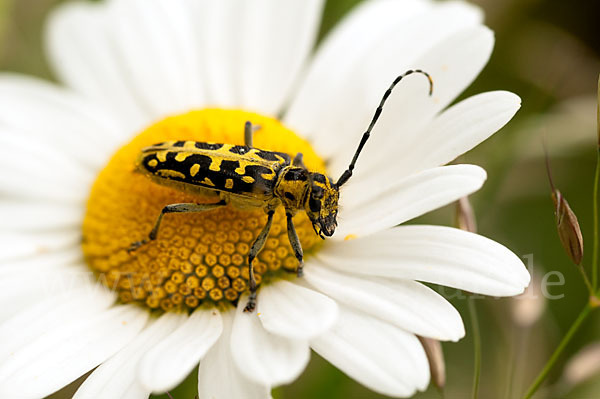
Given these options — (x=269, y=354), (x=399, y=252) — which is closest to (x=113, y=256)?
(x=269, y=354)

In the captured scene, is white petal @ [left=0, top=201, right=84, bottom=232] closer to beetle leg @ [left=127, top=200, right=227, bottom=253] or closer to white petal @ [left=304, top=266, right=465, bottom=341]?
beetle leg @ [left=127, top=200, right=227, bottom=253]

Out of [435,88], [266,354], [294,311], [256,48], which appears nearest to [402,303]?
[294,311]

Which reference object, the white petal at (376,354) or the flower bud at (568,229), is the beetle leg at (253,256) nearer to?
the white petal at (376,354)

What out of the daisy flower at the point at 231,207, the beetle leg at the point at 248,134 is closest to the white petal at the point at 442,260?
the daisy flower at the point at 231,207

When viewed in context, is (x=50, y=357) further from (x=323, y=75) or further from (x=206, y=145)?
(x=323, y=75)

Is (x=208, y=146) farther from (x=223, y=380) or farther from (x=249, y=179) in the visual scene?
(x=223, y=380)

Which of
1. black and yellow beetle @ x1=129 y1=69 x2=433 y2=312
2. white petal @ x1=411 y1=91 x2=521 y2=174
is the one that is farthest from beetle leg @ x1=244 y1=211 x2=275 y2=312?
white petal @ x1=411 y1=91 x2=521 y2=174
